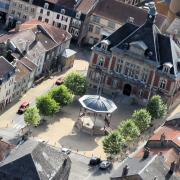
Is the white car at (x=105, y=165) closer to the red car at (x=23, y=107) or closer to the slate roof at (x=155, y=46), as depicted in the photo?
the red car at (x=23, y=107)

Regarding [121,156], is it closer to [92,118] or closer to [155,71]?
[92,118]

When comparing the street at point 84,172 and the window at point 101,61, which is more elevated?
the window at point 101,61

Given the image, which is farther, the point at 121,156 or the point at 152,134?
the point at 152,134

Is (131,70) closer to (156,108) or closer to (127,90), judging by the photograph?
(127,90)

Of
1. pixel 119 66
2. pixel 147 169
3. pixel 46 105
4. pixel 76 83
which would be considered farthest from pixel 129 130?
pixel 119 66

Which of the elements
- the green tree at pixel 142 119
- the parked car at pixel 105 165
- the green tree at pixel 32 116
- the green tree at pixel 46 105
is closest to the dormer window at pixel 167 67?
the green tree at pixel 142 119

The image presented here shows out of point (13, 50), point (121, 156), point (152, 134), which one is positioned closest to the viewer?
point (121, 156)

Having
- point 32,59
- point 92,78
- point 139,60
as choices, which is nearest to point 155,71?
point 139,60
